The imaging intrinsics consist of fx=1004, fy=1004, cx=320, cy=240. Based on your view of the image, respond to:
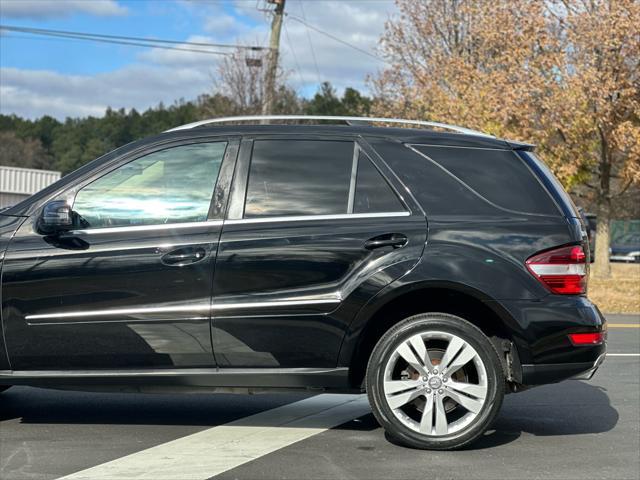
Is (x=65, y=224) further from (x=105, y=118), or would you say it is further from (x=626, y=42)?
(x=105, y=118)

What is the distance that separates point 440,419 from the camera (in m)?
5.66

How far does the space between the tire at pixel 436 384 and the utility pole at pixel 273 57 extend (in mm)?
23370

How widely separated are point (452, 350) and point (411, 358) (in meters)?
0.23

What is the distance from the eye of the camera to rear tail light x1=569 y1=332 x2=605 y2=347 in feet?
18.5

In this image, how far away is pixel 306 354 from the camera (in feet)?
18.7

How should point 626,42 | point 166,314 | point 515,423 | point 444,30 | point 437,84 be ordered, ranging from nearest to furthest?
point 166,314 → point 515,423 → point 626,42 → point 437,84 → point 444,30

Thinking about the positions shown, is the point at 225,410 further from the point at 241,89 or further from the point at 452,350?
the point at 241,89

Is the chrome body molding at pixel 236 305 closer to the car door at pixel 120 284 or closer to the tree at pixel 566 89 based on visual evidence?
the car door at pixel 120 284

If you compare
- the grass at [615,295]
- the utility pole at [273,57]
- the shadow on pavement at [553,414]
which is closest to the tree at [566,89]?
the grass at [615,295]

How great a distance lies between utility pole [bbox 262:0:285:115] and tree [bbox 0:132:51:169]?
88706mm

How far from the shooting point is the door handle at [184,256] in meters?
5.69

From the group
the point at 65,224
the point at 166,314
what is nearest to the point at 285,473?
the point at 166,314

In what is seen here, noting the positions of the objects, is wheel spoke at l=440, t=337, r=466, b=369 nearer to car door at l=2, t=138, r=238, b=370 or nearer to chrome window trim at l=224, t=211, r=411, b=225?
chrome window trim at l=224, t=211, r=411, b=225

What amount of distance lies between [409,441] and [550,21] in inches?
801
